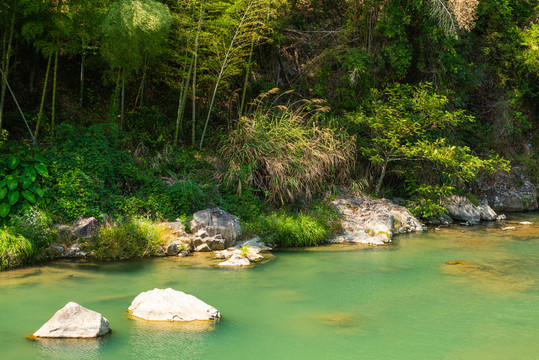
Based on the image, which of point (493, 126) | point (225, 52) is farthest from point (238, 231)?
point (493, 126)

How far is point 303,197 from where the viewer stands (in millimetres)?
10070

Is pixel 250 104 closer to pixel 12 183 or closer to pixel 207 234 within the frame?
pixel 207 234

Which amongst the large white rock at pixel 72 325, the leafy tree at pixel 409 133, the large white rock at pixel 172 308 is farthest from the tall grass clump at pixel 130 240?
the leafy tree at pixel 409 133

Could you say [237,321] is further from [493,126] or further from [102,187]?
[493,126]

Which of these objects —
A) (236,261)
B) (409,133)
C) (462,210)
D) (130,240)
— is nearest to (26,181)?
(130,240)

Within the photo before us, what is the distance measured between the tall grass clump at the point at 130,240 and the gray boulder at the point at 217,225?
1.73 ft

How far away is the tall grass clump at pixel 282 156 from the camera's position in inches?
377

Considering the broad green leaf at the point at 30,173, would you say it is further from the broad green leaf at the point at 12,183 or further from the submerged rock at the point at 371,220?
the submerged rock at the point at 371,220

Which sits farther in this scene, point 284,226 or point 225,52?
point 225,52

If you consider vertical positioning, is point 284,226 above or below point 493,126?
below

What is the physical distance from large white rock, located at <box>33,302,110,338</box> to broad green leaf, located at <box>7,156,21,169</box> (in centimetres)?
382

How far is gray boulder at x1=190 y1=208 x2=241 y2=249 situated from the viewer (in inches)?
325

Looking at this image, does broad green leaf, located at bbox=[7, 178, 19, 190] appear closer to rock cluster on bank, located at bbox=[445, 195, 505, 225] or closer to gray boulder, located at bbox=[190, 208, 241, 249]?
gray boulder, located at bbox=[190, 208, 241, 249]

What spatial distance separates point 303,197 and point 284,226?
1281mm
